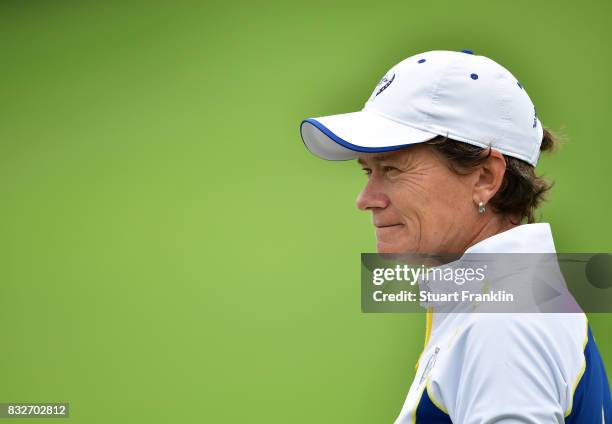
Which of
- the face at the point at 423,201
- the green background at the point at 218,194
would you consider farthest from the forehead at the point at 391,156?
the green background at the point at 218,194

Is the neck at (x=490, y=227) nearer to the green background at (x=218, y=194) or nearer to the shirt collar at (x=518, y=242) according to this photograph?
the shirt collar at (x=518, y=242)

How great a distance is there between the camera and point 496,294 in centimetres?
70

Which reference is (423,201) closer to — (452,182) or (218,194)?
(452,182)

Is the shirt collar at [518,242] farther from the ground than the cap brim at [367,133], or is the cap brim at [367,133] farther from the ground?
the cap brim at [367,133]

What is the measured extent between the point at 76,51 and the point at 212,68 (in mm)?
345

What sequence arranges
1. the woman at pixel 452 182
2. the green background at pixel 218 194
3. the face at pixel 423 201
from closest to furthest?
the woman at pixel 452 182 → the face at pixel 423 201 → the green background at pixel 218 194

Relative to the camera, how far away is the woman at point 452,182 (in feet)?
2.18

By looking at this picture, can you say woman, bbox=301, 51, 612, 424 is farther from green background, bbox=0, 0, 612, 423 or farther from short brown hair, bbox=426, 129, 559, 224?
green background, bbox=0, 0, 612, 423

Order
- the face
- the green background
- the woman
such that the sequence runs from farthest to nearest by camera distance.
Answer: the green background, the face, the woman

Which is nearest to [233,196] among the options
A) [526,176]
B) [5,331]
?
[5,331]

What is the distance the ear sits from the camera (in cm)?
76

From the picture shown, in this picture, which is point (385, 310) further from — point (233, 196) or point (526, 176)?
point (526, 176)

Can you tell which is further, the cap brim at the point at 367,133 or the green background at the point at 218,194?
the green background at the point at 218,194

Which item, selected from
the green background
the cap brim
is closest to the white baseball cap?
the cap brim
